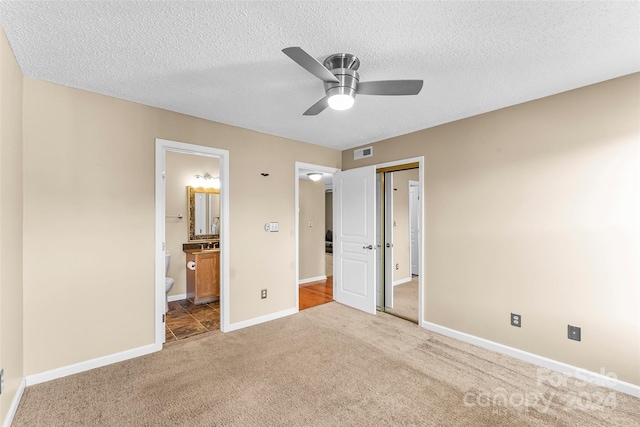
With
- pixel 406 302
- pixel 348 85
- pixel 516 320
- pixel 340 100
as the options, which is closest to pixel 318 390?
pixel 516 320

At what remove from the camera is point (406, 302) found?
455 centimetres

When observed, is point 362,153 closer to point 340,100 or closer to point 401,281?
point 340,100

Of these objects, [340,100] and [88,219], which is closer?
[340,100]

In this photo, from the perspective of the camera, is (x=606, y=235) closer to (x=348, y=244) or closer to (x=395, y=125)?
(x=395, y=125)

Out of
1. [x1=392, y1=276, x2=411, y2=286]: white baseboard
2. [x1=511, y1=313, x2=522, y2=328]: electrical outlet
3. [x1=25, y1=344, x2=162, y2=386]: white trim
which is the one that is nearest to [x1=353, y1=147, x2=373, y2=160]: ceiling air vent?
[x1=392, y1=276, x2=411, y2=286]: white baseboard

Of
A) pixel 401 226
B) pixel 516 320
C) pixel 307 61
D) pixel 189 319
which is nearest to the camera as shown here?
pixel 307 61

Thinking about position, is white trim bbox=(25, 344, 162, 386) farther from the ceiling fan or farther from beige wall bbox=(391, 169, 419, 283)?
beige wall bbox=(391, 169, 419, 283)

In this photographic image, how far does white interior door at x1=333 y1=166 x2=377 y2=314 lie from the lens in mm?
4094

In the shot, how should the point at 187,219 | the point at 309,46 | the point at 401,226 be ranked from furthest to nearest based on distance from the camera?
the point at 401,226, the point at 187,219, the point at 309,46

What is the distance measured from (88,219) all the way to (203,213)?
2380 millimetres

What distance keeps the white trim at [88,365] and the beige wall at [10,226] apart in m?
0.13

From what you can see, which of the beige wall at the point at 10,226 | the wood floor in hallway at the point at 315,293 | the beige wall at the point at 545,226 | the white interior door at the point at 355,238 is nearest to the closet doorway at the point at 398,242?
the white interior door at the point at 355,238

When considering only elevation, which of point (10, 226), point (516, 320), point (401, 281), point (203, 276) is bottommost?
point (401, 281)

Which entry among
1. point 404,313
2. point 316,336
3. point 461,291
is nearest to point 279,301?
point 316,336
